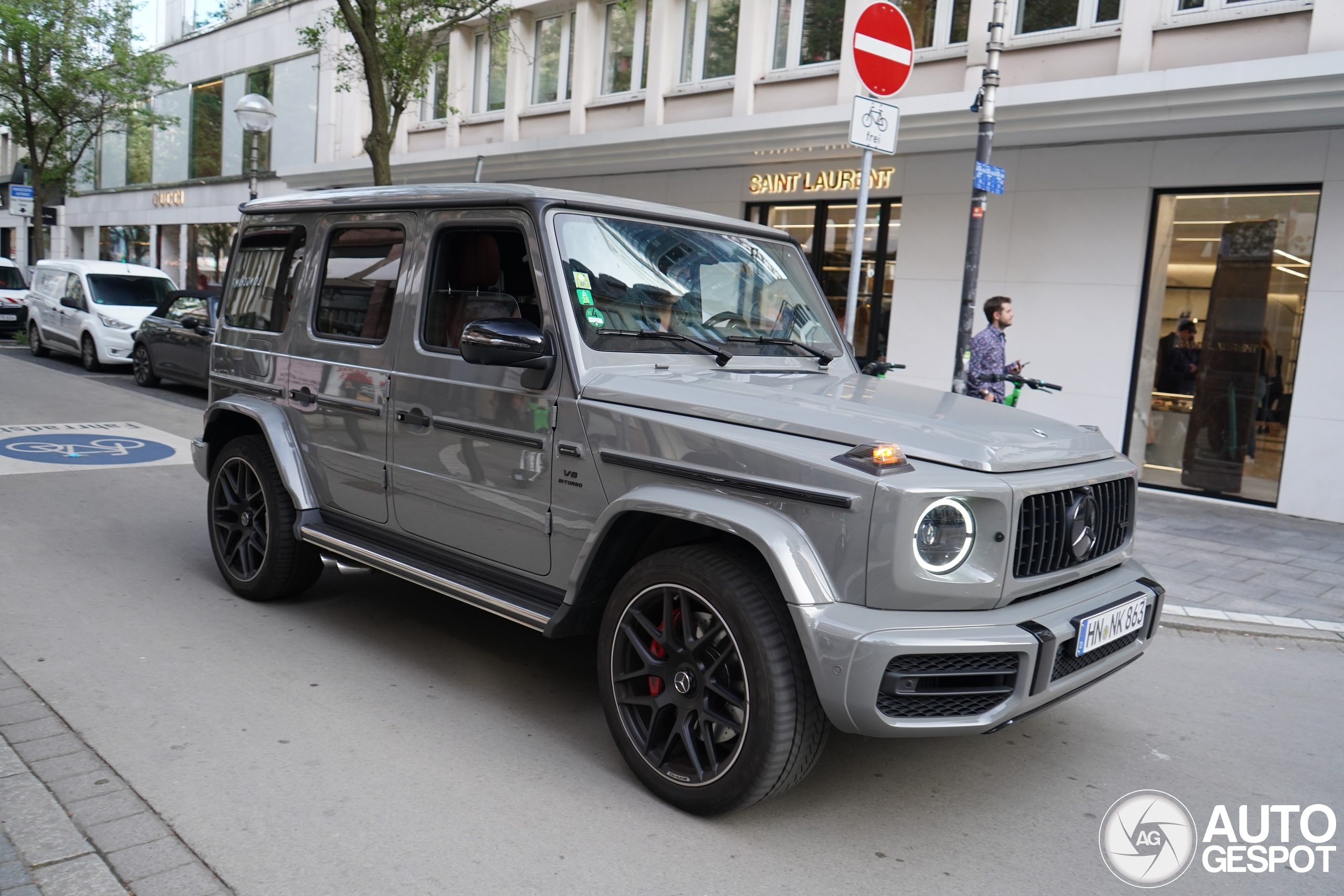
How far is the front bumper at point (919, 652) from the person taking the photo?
9.62ft

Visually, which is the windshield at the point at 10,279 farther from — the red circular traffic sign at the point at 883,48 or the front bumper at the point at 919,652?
the front bumper at the point at 919,652

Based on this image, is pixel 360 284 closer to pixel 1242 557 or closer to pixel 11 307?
pixel 1242 557

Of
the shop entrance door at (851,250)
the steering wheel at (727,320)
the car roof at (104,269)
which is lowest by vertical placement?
the steering wheel at (727,320)

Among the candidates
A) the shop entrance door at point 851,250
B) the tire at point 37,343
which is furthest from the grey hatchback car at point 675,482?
the tire at point 37,343

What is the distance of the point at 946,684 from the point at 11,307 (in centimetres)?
2612

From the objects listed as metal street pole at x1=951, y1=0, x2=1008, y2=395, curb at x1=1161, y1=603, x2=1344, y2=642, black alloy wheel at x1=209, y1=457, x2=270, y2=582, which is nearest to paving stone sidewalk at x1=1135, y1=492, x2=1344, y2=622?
curb at x1=1161, y1=603, x2=1344, y2=642

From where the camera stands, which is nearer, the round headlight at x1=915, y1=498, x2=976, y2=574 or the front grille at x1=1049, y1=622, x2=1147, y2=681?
the round headlight at x1=915, y1=498, x2=976, y2=574

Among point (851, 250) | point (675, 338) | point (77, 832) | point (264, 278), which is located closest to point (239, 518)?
point (264, 278)

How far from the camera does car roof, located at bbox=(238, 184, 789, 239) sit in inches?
161

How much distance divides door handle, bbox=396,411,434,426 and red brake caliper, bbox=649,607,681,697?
1.45 metres

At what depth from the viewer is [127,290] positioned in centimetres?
1812

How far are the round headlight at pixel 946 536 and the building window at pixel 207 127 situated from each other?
98.9 feet

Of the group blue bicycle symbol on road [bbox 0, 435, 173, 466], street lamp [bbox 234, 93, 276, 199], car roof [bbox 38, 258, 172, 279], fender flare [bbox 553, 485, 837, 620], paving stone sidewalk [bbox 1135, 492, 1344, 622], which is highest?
street lamp [bbox 234, 93, 276, 199]

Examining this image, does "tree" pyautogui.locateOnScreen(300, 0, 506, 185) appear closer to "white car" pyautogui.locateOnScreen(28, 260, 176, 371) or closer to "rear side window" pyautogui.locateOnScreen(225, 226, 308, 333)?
"white car" pyautogui.locateOnScreen(28, 260, 176, 371)
